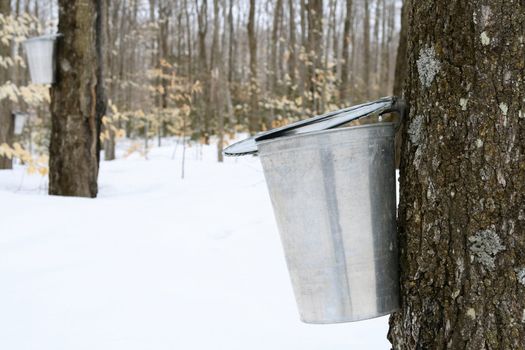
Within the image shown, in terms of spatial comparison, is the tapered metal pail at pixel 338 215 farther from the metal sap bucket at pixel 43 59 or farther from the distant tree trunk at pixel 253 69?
the distant tree trunk at pixel 253 69

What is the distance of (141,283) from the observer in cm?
264

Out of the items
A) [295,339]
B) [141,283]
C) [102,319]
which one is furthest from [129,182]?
[295,339]

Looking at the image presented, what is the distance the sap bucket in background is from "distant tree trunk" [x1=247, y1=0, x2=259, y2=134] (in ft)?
35.3

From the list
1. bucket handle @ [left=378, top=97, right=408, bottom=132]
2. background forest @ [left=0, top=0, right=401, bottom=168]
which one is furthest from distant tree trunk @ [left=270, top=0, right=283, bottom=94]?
bucket handle @ [left=378, top=97, right=408, bottom=132]

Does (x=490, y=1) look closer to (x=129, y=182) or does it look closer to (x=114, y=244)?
(x=114, y=244)

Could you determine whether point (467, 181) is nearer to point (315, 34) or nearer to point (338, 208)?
point (338, 208)

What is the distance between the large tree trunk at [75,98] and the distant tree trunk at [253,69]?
24.3 ft

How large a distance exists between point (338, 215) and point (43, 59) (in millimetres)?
3921

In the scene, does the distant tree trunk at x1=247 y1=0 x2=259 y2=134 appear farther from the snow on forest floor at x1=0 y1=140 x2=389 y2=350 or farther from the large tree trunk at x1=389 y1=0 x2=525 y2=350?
the large tree trunk at x1=389 y1=0 x2=525 y2=350

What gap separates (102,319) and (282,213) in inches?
50.3

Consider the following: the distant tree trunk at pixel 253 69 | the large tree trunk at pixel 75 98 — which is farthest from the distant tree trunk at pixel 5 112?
the distant tree trunk at pixel 253 69

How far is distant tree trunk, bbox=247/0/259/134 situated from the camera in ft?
39.2

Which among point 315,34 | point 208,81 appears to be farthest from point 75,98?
point 208,81

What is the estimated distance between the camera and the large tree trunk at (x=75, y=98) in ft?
14.9
